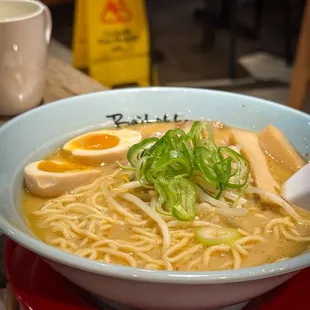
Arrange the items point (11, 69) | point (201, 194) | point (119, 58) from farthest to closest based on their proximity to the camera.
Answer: point (119, 58) < point (11, 69) < point (201, 194)

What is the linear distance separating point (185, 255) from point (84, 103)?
20.5 inches

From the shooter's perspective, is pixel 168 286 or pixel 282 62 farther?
pixel 282 62

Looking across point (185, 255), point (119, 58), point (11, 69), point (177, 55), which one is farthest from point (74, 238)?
point (177, 55)

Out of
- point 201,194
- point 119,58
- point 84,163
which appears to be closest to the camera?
point 201,194

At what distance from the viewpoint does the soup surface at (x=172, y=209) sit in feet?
2.74

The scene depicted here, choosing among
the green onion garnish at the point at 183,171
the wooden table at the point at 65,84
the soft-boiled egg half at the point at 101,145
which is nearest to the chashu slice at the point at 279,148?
the green onion garnish at the point at 183,171

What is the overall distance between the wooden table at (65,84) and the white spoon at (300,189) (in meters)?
0.72

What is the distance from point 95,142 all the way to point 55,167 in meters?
0.14

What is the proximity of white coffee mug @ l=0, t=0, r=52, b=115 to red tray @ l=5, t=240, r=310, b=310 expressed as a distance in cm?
62

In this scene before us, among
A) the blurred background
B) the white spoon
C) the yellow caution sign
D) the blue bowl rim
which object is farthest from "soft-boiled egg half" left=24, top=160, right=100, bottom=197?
the blurred background

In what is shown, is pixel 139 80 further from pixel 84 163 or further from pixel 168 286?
pixel 168 286

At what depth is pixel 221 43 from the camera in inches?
182

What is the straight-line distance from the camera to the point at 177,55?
435 cm

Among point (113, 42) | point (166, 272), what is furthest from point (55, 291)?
→ point (113, 42)
